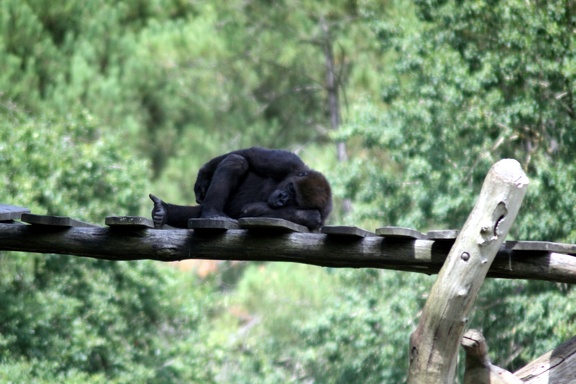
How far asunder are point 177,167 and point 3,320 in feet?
29.5

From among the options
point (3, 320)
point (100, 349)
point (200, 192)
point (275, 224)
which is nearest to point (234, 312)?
point (100, 349)

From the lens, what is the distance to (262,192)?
5.67 meters

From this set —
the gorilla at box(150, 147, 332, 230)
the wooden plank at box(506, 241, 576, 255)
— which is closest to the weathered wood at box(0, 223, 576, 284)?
the wooden plank at box(506, 241, 576, 255)

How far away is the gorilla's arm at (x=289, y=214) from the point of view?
546cm

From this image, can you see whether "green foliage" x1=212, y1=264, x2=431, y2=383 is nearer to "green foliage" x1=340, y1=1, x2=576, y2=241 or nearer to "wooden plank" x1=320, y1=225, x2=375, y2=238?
"green foliage" x1=340, y1=1, x2=576, y2=241

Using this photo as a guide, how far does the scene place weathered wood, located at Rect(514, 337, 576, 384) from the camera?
165 inches

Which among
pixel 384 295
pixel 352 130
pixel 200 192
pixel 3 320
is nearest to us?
pixel 200 192

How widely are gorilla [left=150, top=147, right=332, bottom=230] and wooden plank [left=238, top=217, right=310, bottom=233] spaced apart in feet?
3.22

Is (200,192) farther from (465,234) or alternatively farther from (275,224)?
(465,234)

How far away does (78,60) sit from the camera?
17297 millimetres

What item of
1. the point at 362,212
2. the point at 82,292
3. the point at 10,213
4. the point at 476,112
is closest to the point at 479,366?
the point at 10,213

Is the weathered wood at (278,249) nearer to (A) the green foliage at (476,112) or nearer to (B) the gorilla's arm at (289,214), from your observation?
(B) the gorilla's arm at (289,214)

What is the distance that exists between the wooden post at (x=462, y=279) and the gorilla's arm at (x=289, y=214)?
186cm

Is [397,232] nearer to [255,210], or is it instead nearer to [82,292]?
[255,210]
